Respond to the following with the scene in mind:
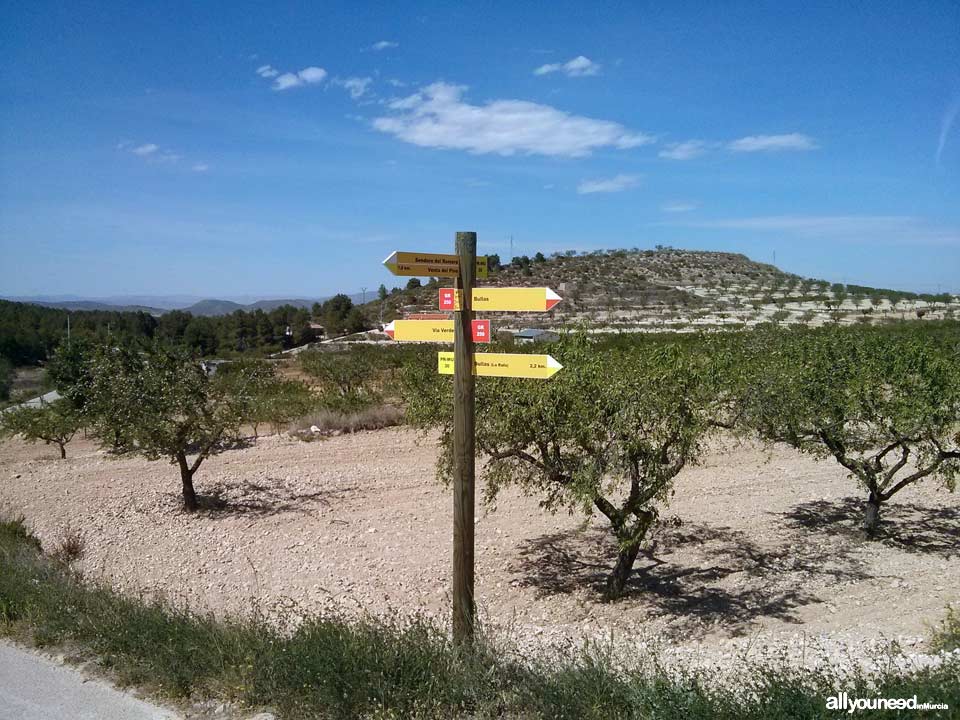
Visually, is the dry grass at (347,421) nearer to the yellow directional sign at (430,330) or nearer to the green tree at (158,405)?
the green tree at (158,405)

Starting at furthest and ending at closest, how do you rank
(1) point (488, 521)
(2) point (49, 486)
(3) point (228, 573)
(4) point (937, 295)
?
(4) point (937, 295), (2) point (49, 486), (1) point (488, 521), (3) point (228, 573)

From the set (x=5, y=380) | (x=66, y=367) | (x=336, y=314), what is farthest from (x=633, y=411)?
(x=336, y=314)

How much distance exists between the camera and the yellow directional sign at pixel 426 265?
5.14m

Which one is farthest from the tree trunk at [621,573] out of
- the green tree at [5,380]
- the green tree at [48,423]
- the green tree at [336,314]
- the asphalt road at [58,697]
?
the green tree at [336,314]

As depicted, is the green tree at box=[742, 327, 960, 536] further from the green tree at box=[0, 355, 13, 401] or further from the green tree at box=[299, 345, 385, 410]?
the green tree at box=[0, 355, 13, 401]

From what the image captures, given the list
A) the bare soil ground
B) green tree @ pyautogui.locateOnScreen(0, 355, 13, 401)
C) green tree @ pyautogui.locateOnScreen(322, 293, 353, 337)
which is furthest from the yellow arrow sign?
green tree @ pyautogui.locateOnScreen(322, 293, 353, 337)

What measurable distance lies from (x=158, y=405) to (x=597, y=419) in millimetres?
7535

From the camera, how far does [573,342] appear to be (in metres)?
8.23

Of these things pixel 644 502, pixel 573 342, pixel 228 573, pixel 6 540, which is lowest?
pixel 228 573

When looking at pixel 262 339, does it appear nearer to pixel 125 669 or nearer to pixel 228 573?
pixel 228 573

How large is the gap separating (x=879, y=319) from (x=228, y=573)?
46.8m

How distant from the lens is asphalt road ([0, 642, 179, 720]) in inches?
175

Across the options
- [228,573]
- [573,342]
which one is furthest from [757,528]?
[228,573]

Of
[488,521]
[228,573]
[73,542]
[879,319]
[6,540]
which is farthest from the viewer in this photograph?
[879,319]
